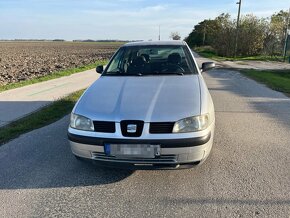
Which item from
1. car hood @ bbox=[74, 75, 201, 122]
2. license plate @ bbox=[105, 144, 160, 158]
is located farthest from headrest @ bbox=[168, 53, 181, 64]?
license plate @ bbox=[105, 144, 160, 158]

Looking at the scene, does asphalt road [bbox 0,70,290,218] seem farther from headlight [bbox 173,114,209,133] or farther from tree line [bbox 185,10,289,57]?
tree line [bbox 185,10,289,57]

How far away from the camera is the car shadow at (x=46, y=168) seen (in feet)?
11.7

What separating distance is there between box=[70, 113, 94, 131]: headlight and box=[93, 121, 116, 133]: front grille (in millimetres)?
67

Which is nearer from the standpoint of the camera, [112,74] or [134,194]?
[134,194]

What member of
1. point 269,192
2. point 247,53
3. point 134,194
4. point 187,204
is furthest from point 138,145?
point 247,53

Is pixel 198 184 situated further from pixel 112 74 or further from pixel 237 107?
pixel 237 107

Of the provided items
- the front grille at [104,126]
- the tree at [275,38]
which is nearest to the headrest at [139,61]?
the front grille at [104,126]

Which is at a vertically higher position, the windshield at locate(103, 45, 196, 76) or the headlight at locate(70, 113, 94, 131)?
the windshield at locate(103, 45, 196, 76)

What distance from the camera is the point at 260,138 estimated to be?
508 centimetres

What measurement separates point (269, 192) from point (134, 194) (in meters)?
1.48

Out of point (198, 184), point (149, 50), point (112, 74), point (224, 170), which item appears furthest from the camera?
point (149, 50)

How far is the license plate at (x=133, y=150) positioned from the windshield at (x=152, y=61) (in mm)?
1837

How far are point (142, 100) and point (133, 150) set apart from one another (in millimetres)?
665

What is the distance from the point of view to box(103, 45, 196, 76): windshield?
193 inches
